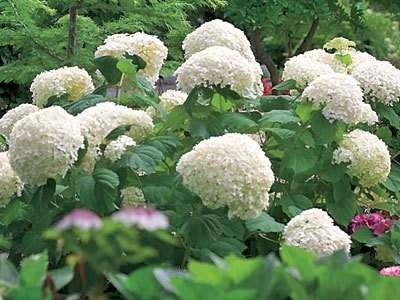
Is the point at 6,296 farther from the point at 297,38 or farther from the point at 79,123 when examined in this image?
the point at 297,38

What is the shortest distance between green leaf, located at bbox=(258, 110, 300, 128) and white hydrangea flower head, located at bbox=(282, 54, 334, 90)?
12.6 inches

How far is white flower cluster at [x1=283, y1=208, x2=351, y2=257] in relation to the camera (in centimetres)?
221

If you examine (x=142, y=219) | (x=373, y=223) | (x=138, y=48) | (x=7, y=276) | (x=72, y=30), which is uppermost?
(x=142, y=219)

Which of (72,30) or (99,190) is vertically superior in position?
(99,190)

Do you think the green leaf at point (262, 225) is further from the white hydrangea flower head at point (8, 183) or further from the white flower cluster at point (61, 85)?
the white flower cluster at point (61, 85)

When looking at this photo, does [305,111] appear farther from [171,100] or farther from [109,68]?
[109,68]

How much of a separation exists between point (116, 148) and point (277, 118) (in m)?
0.49

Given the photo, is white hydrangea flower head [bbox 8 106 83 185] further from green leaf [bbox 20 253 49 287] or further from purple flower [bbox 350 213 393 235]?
purple flower [bbox 350 213 393 235]

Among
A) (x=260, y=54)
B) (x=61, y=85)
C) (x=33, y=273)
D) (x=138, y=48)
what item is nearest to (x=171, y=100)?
(x=138, y=48)

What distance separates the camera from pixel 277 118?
100 inches

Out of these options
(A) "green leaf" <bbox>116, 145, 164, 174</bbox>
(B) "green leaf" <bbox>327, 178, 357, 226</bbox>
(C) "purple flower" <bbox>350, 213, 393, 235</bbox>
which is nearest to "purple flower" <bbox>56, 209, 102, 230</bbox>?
(A) "green leaf" <bbox>116, 145, 164, 174</bbox>

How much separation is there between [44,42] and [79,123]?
6.31ft

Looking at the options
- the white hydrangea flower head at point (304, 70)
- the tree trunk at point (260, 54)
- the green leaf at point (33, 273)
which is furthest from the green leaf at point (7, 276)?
the tree trunk at point (260, 54)

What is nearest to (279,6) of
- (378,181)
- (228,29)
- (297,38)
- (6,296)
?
(297,38)
